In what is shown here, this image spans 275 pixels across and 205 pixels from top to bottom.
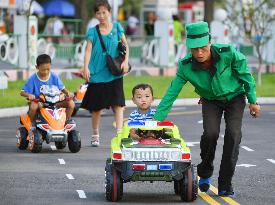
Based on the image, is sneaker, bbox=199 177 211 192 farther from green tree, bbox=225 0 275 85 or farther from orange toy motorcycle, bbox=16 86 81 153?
green tree, bbox=225 0 275 85

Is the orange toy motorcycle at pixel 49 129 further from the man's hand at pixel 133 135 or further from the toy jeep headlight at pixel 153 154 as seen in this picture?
the toy jeep headlight at pixel 153 154

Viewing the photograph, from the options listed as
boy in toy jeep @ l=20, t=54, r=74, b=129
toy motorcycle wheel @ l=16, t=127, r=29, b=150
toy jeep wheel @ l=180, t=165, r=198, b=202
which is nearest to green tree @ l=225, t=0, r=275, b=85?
boy in toy jeep @ l=20, t=54, r=74, b=129

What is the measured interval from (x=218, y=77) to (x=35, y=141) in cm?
518

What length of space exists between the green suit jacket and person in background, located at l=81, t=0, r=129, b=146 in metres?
5.26

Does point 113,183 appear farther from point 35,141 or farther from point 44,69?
point 44,69

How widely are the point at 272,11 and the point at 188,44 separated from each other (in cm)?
2668

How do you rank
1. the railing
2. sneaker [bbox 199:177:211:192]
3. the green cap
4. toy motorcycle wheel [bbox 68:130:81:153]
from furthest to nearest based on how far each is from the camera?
the railing → toy motorcycle wheel [bbox 68:130:81:153] → sneaker [bbox 199:177:211:192] → the green cap

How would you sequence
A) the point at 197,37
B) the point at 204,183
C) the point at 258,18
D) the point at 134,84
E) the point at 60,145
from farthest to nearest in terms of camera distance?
the point at 258,18, the point at 134,84, the point at 60,145, the point at 204,183, the point at 197,37

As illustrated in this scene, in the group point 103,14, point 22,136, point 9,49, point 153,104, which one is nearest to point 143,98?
point 103,14

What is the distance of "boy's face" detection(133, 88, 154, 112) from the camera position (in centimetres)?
1337

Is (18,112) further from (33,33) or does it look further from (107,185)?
(107,185)

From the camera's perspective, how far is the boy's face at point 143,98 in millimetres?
13367

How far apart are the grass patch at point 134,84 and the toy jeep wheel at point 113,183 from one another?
1316cm

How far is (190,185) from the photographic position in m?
11.9
